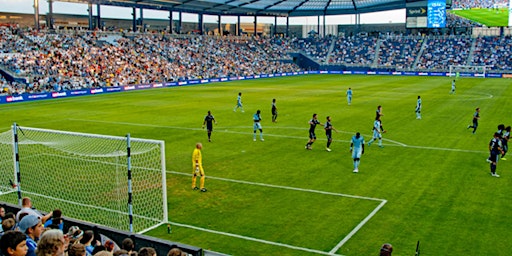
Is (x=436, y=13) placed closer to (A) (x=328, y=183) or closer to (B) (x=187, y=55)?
(B) (x=187, y=55)

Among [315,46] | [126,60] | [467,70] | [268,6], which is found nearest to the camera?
[126,60]

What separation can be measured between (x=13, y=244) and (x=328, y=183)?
46.5 feet

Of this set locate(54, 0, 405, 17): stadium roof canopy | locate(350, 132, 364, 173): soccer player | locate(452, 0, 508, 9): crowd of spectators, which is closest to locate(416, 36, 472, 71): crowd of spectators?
locate(452, 0, 508, 9): crowd of spectators

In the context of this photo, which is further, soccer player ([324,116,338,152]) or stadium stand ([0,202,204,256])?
soccer player ([324,116,338,152])

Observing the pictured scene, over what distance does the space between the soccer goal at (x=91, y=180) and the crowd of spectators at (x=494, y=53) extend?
8093cm

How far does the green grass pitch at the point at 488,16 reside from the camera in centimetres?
8719

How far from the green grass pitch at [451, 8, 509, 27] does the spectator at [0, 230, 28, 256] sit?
315 feet

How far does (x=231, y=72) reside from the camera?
86.1 metres

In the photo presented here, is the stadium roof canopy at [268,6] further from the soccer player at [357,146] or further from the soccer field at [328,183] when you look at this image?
the soccer player at [357,146]

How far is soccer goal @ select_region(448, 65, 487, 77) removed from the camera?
276 ft

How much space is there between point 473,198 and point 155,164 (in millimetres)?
12996

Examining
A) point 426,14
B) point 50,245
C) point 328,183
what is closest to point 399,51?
point 426,14

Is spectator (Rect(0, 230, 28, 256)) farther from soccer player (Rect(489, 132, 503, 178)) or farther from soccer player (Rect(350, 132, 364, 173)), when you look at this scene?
soccer player (Rect(489, 132, 503, 178))

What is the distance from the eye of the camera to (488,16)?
90500 millimetres
